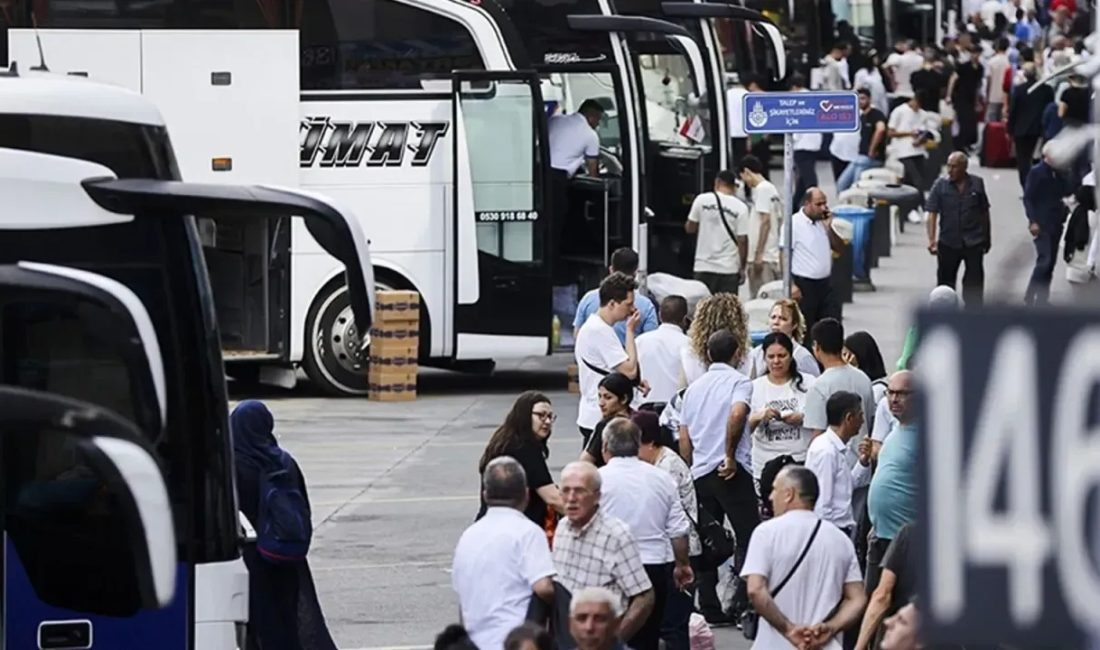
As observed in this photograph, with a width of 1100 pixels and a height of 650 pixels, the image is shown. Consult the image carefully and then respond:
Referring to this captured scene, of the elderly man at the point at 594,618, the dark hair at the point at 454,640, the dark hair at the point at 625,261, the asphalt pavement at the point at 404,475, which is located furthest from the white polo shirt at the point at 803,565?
the dark hair at the point at 625,261

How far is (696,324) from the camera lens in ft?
44.9

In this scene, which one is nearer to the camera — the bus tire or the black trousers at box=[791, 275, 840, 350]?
the black trousers at box=[791, 275, 840, 350]

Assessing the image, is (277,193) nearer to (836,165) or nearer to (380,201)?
(380,201)

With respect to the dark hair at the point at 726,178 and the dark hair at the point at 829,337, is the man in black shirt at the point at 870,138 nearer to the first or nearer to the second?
the dark hair at the point at 726,178

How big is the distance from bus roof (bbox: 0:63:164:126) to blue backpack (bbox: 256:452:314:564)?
9.05ft

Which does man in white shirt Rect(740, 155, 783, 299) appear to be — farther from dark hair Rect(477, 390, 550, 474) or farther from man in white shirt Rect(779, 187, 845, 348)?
dark hair Rect(477, 390, 550, 474)

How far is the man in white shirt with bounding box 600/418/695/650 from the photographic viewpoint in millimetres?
10633

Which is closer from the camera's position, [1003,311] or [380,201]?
Answer: [1003,311]

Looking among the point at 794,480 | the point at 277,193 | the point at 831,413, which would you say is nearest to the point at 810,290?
the point at 831,413

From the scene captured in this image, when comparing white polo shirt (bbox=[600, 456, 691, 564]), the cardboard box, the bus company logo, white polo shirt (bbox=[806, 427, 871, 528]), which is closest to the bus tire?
the cardboard box

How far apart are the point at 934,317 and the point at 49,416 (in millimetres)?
3664

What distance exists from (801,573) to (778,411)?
303 centimetres

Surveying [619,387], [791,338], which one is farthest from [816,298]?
[619,387]

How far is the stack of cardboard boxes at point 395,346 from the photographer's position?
67.9ft
